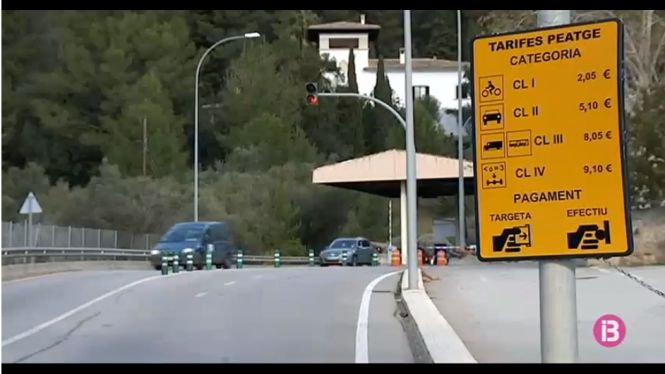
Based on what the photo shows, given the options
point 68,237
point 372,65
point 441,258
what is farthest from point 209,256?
point 372,65

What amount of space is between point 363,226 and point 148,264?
593 inches

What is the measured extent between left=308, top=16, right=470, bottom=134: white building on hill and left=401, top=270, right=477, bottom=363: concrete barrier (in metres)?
43.5

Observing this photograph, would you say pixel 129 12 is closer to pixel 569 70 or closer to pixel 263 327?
pixel 263 327

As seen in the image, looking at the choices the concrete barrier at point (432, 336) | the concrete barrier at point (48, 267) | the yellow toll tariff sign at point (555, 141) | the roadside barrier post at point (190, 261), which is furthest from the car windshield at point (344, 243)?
the yellow toll tariff sign at point (555, 141)

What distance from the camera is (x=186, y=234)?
1387 inches

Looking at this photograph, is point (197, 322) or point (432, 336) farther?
point (197, 322)

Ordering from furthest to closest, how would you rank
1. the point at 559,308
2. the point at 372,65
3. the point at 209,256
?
the point at 372,65 → the point at 209,256 → the point at 559,308

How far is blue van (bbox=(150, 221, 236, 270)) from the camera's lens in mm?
34375

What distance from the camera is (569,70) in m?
5.14

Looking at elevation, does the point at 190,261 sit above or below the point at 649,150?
below

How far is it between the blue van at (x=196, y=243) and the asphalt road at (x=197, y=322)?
10664 mm

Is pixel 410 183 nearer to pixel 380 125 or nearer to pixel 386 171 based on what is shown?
pixel 386 171

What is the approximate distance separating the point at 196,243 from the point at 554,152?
99.2 ft
